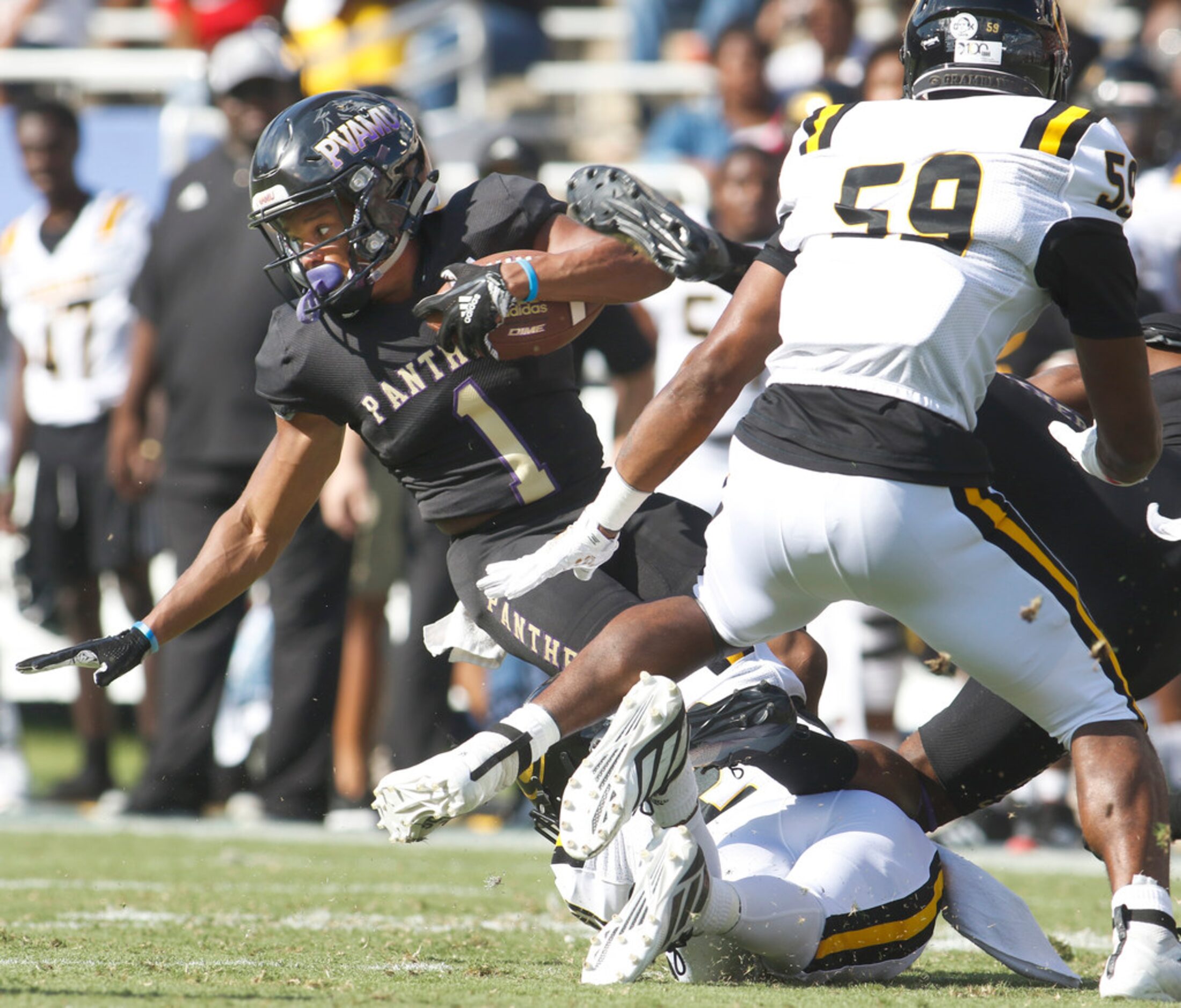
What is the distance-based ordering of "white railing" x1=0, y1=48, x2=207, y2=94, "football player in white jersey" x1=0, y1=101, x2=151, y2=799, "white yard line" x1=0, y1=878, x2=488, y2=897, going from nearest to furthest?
"white yard line" x1=0, y1=878, x2=488, y2=897, "football player in white jersey" x1=0, y1=101, x2=151, y2=799, "white railing" x1=0, y1=48, x2=207, y2=94

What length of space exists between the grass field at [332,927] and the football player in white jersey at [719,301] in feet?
5.05

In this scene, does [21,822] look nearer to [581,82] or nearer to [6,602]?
[6,602]

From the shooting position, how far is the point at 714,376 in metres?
3.17

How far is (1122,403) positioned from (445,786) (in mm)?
1385

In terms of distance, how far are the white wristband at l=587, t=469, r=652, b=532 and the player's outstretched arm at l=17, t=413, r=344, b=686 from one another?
3.03 feet

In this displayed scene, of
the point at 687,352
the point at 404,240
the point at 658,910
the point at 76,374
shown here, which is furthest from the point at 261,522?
the point at 76,374

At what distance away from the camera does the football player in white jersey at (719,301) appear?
20.9ft

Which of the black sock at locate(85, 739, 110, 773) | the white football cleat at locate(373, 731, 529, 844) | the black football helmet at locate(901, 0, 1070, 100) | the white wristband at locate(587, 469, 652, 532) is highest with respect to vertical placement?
the black football helmet at locate(901, 0, 1070, 100)

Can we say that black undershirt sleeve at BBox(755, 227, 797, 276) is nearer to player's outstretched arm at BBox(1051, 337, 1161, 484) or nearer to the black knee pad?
player's outstretched arm at BBox(1051, 337, 1161, 484)

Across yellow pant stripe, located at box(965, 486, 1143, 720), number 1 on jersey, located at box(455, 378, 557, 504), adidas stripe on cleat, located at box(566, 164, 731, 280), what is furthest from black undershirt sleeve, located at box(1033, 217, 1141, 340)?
number 1 on jersey, located at box(455, 378, 557, 504)

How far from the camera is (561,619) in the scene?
12.2 feet

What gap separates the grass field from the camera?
9.76ft

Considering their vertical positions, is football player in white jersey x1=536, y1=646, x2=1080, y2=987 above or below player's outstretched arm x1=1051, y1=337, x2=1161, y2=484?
below

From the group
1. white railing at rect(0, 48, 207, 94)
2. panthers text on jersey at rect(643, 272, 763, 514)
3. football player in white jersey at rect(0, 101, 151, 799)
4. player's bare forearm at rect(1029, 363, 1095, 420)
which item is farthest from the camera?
white railing at rect(0, 48, 207, 94)
